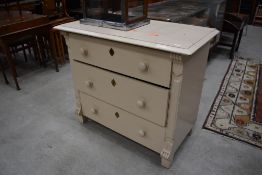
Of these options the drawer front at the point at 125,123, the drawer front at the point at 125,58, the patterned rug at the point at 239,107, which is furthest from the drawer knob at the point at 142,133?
the patterned rug at the point at 239,107

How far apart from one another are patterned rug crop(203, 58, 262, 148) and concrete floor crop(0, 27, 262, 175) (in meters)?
0.08

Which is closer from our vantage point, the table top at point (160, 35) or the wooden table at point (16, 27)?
the table top at point (160, 35)

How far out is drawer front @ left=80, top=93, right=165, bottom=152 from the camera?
1.35m

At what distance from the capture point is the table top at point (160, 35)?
1.06 m

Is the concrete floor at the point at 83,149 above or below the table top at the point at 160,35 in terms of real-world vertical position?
below

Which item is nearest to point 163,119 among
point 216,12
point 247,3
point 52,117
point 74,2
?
point 52,117

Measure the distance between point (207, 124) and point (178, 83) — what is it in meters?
0.88

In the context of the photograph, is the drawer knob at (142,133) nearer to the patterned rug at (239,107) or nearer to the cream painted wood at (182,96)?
the cream painted wood at (182,96)

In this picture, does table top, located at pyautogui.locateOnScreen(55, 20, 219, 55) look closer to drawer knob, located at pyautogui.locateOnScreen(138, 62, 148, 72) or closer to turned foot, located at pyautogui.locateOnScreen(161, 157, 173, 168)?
drawer knob, located at pyautogui.locateOnScreen(138, 62, 148, 72)

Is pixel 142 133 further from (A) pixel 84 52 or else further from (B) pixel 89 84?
(A) pixel 84 52

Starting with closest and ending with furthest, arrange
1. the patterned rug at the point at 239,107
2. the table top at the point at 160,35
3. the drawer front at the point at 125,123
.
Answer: the table top at the point at 160,35 → the drawer front at the point at 125,123 → the patterned rug at the point at 239,107

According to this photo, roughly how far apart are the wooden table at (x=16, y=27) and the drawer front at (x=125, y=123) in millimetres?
1097

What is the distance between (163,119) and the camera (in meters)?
1.26

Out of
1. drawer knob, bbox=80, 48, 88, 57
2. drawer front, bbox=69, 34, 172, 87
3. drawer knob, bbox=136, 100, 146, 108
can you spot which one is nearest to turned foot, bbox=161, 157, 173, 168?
drawer knob, bbox=136, 100, 146, 108
